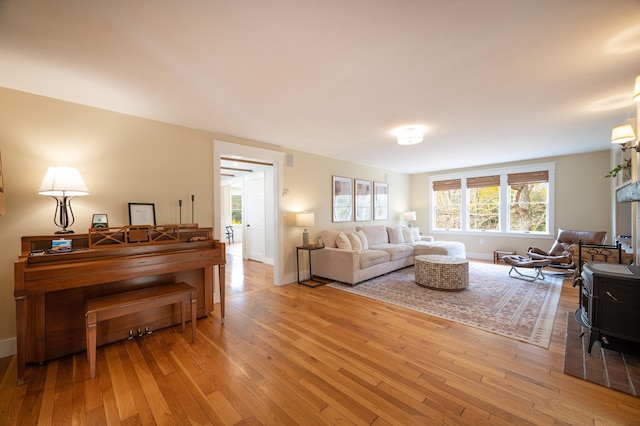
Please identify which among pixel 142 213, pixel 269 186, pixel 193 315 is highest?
pixel 269 186

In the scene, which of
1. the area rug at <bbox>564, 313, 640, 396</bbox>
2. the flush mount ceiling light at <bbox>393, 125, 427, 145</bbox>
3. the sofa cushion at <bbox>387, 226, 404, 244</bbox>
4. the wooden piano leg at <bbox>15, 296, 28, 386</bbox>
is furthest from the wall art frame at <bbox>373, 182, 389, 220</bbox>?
the wooden piano leg at <bbox>15, 296, 28, 386</bbox>

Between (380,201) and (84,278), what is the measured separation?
20.0ft

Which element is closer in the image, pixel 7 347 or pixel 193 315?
pixel 7 347

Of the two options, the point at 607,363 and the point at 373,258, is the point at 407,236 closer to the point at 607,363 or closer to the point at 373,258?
the point at 373,258

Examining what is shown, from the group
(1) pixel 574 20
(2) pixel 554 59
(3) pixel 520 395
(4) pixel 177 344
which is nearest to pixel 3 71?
(4) pixel 177 344

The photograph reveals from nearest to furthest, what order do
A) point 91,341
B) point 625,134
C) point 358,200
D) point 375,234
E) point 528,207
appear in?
point 91,341 → point 625,134 → point 375,234 → point 528,207 → point 358,200

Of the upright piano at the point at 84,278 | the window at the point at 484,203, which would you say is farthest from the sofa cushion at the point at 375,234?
the upright piano at the point at 84,278

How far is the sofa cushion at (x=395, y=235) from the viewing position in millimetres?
6227

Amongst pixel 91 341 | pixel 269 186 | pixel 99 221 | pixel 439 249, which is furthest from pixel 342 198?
pixel 91 341

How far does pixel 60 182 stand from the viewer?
223 centimetres

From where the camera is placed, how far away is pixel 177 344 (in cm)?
253

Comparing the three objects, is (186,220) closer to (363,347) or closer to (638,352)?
(363,347)

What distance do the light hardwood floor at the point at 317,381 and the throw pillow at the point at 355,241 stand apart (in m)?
2.09

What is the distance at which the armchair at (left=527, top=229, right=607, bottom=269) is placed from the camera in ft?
14.7
